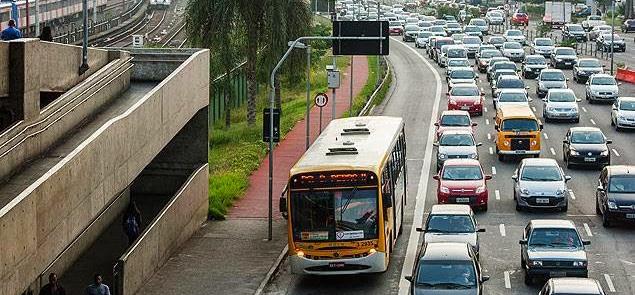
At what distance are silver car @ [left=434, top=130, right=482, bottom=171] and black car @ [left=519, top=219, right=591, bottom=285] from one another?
15548 millimetres

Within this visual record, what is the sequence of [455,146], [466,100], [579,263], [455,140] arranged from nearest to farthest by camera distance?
[579,263], [455,146], [455,140], [466,100]

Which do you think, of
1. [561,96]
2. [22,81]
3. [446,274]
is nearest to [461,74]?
[561,96]

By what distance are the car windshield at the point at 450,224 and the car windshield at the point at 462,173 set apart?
7.06m

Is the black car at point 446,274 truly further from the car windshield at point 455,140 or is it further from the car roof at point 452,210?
the car windshield at point 455,140

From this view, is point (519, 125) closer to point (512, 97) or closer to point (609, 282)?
point (512, 97)

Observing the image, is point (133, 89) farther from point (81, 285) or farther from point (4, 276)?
point (4, 276)

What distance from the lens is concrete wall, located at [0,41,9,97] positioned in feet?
94.3

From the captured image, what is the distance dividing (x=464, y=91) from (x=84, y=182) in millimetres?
39242

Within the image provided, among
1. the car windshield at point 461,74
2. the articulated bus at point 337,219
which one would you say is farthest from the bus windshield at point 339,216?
the car windshield at point 461,74

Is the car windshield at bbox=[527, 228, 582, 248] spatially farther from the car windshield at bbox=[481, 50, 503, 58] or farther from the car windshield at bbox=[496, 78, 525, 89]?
the car windshield at bbox=[481, 50, 503, 58]

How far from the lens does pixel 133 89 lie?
38719mm

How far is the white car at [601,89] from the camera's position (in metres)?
68.9

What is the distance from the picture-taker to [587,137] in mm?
50656

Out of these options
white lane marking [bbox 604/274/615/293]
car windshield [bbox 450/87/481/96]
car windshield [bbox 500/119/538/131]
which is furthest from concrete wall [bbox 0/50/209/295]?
car windshield [bbox 450/87/481/96]
